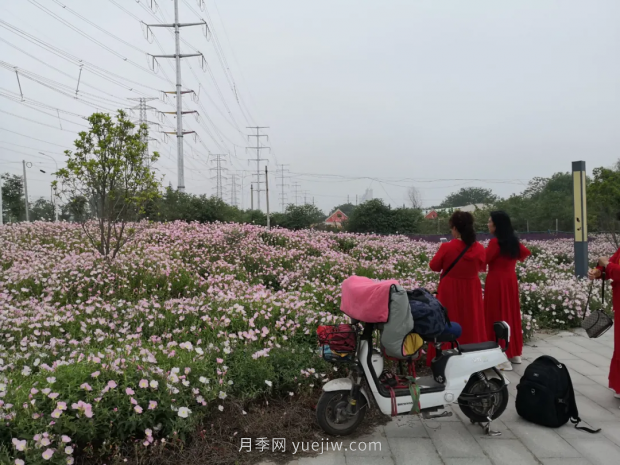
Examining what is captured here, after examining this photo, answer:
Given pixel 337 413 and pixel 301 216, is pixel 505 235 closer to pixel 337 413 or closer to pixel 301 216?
pixel 337 413

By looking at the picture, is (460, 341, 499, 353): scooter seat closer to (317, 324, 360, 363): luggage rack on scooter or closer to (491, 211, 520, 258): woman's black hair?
(317, 324, 360, 363): luggage rack on scooter

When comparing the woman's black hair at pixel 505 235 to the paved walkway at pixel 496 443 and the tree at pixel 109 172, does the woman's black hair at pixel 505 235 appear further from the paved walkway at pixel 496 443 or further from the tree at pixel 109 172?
the tree at pixel 109 172

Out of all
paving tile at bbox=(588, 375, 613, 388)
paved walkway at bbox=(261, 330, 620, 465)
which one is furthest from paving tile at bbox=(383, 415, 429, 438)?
paving tile at bbox=(588, 375, 613, 388)

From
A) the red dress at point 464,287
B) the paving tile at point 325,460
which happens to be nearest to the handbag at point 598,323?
the red dress at point 464,287

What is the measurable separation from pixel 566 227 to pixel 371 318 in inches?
1084

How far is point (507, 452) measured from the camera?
3.11 meters

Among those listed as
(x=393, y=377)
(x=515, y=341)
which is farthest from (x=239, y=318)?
(x=515, y=341)

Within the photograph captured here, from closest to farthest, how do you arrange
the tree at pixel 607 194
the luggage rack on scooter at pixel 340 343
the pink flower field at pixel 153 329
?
the pink flower field at pixel 153 329
the luggage rack on scooter at pixel 340 343
the tree at pixel 607 194

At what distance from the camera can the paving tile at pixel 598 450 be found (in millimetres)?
2979

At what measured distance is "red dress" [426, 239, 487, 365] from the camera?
4344 mm

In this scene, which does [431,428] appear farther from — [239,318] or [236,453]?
[239,318]

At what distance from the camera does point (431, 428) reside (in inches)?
137

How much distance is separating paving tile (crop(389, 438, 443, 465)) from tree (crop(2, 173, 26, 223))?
117 ft

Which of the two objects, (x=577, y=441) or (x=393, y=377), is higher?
(x=393, y=377)
